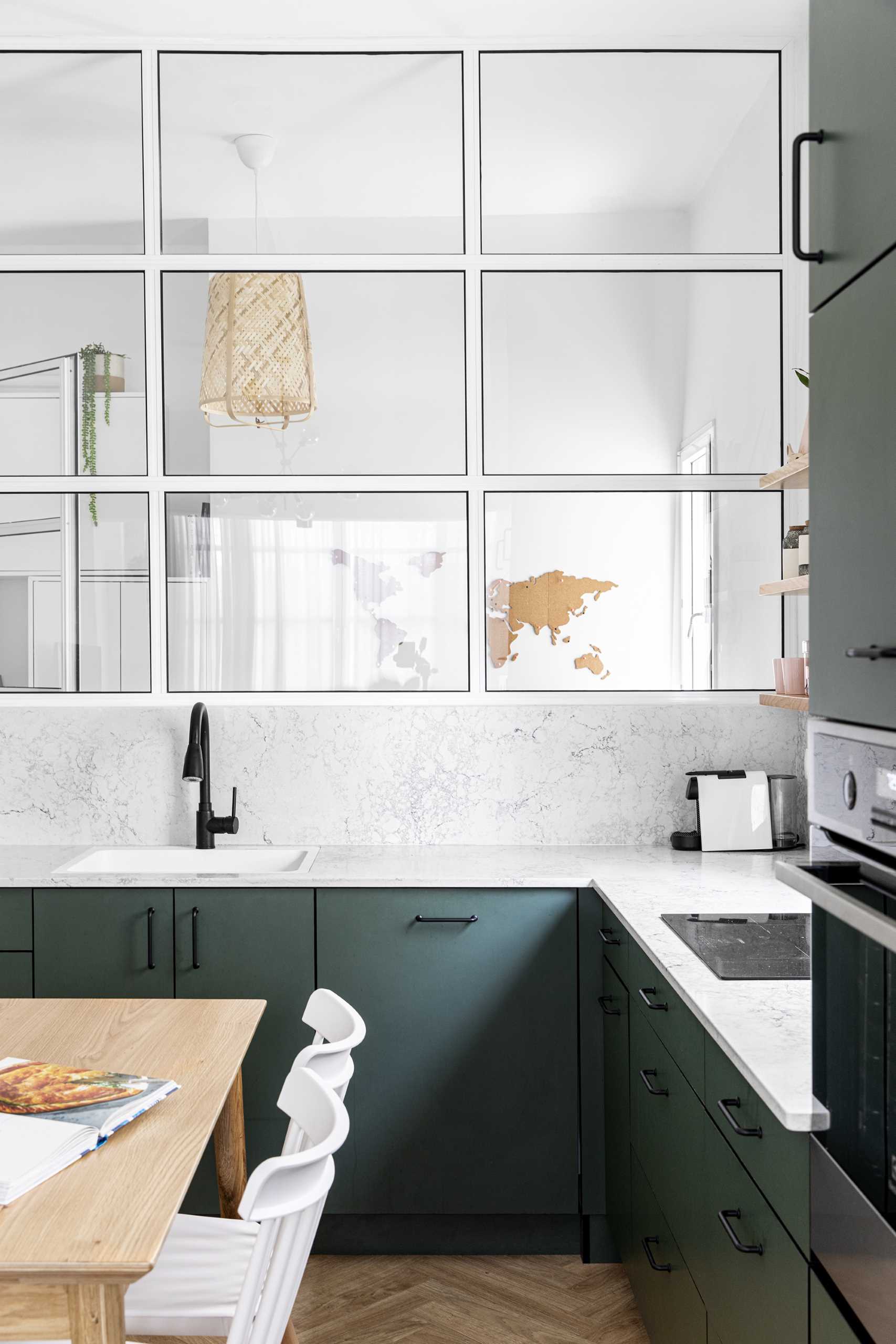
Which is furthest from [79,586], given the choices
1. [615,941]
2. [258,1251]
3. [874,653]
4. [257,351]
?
[874,653]

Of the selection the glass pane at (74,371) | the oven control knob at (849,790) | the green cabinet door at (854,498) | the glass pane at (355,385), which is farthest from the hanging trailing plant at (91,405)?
the oven control knob at (849,790)

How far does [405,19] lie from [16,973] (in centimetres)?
276

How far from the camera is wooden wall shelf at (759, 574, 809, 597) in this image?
258 centimetres

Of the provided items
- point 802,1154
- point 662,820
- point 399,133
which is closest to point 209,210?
point 399,133

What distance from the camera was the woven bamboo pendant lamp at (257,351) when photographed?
10.4ft

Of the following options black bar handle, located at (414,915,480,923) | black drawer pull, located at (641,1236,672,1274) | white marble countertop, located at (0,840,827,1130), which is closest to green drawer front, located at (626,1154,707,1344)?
black drawer pull, located at (641,1236,672,1274)

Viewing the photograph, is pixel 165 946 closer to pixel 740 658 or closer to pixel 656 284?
pixel 740 658

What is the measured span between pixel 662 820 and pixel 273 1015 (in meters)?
1.25

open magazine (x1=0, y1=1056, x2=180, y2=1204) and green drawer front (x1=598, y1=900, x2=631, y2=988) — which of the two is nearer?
open magazine (x1=0, y1=1056, x2=180, y2=1204)

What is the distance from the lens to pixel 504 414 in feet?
10.6

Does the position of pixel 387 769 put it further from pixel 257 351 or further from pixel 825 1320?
pixel 825 1320

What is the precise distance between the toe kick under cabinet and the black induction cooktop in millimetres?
99

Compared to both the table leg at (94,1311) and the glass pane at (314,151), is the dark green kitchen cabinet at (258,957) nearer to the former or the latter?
the table leg at (94,1311)

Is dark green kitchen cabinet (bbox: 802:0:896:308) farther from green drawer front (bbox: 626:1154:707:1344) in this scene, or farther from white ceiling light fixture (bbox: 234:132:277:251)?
white ceiling light fixture (bbox: 234:132:277:251)
